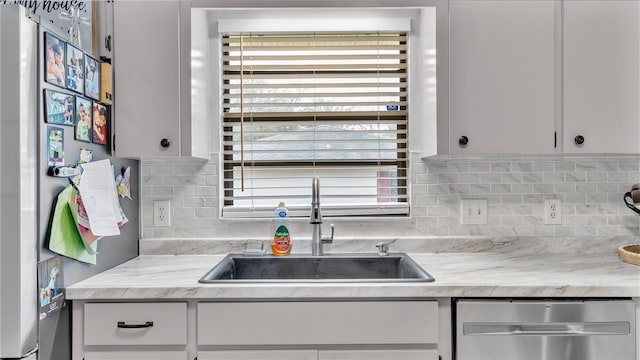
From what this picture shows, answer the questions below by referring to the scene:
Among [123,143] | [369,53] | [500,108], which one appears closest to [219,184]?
[123,143]

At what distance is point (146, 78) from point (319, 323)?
1.17m

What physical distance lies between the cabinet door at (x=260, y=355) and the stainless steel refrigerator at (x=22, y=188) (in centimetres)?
50

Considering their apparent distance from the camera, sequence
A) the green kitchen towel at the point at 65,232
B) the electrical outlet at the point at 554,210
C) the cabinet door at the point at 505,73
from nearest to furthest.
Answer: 1. the green kitchen towel at the point at 65,232
2. the cabinet door at the point at 505,73
3. the electrical outlet at the point at 554,210

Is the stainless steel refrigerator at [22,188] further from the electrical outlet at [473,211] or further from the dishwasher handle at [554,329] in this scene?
the electrical outlet at [473,211]

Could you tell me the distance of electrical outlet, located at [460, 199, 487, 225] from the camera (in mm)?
2117

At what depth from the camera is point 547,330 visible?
1463mm

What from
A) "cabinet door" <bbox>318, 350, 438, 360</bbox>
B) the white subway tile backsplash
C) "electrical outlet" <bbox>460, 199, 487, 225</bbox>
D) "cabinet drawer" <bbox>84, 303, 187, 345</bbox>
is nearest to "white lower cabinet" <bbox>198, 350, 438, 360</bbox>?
"cabinet door" <bbox>318, 350, 438, 360</bbox>

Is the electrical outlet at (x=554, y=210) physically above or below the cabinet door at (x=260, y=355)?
above

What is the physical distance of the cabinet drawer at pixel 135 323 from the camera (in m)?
1.46

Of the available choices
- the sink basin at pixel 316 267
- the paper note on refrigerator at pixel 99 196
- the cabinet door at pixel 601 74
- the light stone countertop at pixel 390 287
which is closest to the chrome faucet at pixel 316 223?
the sink basin at pixel 316 267

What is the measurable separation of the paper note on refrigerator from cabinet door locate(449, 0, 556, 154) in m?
1.38

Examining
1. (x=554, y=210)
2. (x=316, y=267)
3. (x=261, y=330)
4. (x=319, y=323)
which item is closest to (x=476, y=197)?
(x=554, y=210)

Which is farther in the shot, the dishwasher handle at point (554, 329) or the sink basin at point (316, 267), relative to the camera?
the sink basin at point (316, 267)

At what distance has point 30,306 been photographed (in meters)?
1.29
